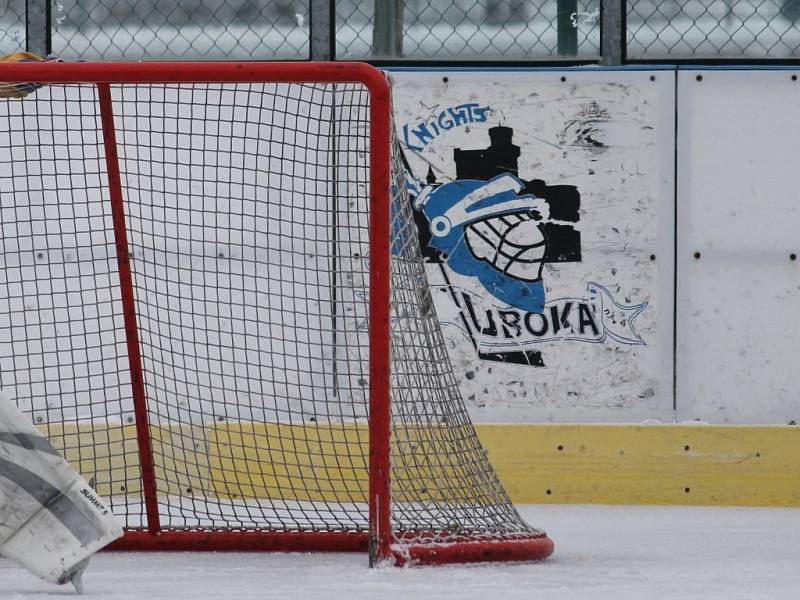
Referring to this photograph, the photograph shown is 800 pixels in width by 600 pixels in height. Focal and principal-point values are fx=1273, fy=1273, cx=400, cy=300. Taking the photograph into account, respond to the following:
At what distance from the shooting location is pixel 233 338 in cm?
532

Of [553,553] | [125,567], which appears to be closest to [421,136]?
[553,553]

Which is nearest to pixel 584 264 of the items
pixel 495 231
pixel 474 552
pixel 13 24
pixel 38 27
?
pixel 495 231

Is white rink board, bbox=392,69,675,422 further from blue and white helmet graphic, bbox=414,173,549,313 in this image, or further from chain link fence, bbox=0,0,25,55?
chain link fence, bbox=0,0,25,55

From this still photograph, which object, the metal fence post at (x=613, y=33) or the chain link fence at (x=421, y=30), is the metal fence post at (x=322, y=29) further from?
the metal fence post at (x=613, y=33)

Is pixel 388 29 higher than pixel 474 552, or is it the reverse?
pixel 388 29

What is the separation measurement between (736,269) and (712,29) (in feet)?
3.77

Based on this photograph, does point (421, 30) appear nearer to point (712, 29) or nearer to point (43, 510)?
point (712, 29)

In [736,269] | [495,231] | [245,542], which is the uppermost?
[495,231]

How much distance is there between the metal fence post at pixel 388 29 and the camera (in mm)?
6004

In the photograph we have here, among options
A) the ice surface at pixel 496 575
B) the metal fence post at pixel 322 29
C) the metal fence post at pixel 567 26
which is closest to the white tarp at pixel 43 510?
the ice surface at pixel 496 575

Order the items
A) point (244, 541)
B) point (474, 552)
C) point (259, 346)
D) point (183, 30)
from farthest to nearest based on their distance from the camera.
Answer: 1. point (183, 30)
2. point (259, 346)
3. point (244, 541)
4. point (474, 552)

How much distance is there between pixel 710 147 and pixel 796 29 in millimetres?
735

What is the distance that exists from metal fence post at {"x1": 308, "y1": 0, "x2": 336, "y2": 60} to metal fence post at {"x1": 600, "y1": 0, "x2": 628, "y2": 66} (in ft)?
4.15

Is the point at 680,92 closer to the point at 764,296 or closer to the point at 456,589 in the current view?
the point at 764,296
